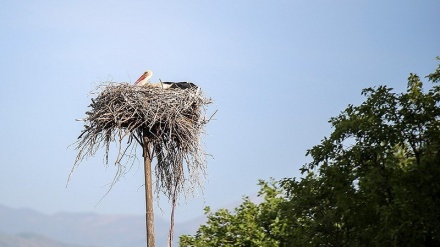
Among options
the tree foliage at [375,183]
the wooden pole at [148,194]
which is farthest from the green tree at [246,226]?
the wooden pole at [148,194]

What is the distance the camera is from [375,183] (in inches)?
669

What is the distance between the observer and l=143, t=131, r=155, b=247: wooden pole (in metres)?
16.8

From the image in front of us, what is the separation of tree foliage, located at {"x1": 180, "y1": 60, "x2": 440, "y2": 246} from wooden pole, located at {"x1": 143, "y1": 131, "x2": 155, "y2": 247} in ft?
12.5

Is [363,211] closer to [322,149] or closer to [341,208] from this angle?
[341,208]

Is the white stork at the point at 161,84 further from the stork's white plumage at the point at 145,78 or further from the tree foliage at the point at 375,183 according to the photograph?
the tree foliage at the point at 375,183

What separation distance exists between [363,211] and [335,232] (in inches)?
36.7

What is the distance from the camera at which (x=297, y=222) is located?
2005 cm

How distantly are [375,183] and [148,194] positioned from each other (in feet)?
16.5

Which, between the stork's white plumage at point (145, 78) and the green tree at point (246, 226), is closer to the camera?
the stork's white plumage at point (145, 78)

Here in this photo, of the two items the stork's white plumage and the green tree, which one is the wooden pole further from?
the green tree

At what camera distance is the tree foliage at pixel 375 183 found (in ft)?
53.5

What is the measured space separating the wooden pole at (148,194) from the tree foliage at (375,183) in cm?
381

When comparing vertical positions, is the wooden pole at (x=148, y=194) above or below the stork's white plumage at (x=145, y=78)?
below

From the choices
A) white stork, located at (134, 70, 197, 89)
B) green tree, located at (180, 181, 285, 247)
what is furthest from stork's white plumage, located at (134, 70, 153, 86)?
green tree, located at (180, 181, 285, 247)
